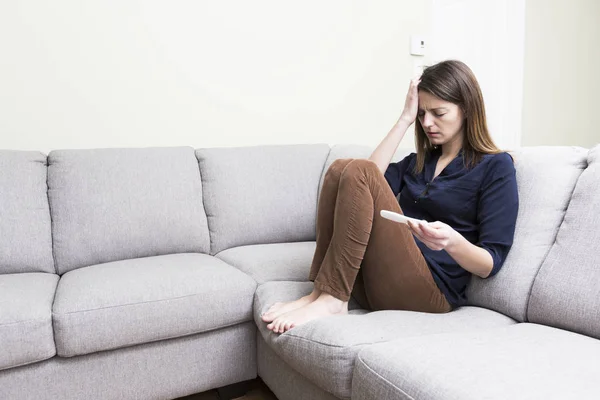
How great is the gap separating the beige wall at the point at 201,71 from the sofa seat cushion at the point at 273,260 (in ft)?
2.33

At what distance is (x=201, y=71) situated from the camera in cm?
250

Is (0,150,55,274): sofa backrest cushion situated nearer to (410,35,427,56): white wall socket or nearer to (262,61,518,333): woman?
(262,61,518,333): woman

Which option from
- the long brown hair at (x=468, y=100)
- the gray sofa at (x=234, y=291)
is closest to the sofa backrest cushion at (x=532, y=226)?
the gray sofa at (x=234, y=291)

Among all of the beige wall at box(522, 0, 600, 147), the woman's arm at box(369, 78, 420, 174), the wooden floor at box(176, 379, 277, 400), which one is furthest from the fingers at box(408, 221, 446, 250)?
the beige wall at box(522, 0, 600, 147)

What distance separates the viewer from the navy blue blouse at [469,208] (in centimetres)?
144

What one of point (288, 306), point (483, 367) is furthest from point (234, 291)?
point (483, 367)

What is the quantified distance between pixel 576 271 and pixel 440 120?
57 centimetres

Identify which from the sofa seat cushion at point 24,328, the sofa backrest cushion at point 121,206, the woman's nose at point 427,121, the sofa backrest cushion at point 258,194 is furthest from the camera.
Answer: the sofa backrest cushion at point 258,194

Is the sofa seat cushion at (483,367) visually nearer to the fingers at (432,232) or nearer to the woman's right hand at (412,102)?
the fingers at (432,232)

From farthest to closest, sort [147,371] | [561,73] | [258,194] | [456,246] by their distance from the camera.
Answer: [561,73], [258,194], [147,371], [456,246]

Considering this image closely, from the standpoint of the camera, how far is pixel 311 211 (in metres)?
2.30

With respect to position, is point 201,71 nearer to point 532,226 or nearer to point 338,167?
point 338,167

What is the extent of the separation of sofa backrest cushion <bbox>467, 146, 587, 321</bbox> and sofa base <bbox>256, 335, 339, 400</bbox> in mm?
523

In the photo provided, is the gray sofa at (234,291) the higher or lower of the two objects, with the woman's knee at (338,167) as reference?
lower
